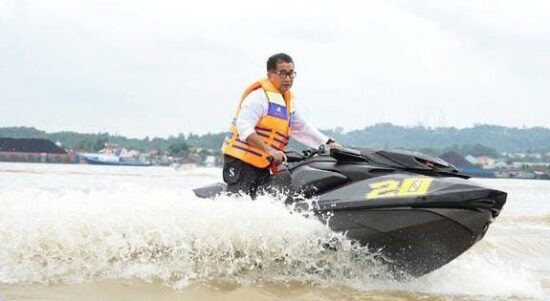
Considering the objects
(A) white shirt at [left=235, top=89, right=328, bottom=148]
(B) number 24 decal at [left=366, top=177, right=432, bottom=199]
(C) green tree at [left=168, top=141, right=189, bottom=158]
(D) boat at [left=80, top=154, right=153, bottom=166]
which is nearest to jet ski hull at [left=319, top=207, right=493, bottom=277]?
(B) number 24 decal at [left=366, top=177, right=432, bottom=199]

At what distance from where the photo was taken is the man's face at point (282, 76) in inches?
225

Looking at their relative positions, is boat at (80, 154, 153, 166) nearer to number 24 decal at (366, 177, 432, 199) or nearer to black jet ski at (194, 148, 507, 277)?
black jet ski at (194, 148, 507, 277)

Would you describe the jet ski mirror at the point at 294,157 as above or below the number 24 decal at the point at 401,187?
above

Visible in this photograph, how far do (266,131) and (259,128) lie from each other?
6 cm

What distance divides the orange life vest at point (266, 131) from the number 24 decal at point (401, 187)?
2.78 ft

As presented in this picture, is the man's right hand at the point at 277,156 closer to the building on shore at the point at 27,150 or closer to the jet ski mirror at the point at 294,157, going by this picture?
the jet ski mirror at the point at 294,157

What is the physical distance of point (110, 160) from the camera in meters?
79.6

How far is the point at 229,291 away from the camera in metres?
4.97

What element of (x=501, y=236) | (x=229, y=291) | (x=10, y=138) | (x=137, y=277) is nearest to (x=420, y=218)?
(x=229, y=291)

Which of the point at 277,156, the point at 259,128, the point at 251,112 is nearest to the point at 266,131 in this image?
the point at 259,128

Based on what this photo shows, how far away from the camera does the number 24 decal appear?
5.14 metres

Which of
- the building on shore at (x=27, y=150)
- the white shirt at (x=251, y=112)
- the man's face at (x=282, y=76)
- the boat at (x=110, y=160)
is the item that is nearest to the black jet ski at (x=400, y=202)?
the white shirt at (x=251, y=112)

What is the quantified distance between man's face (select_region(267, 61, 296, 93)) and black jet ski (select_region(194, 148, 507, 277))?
594mm

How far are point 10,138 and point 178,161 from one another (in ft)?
49.6
